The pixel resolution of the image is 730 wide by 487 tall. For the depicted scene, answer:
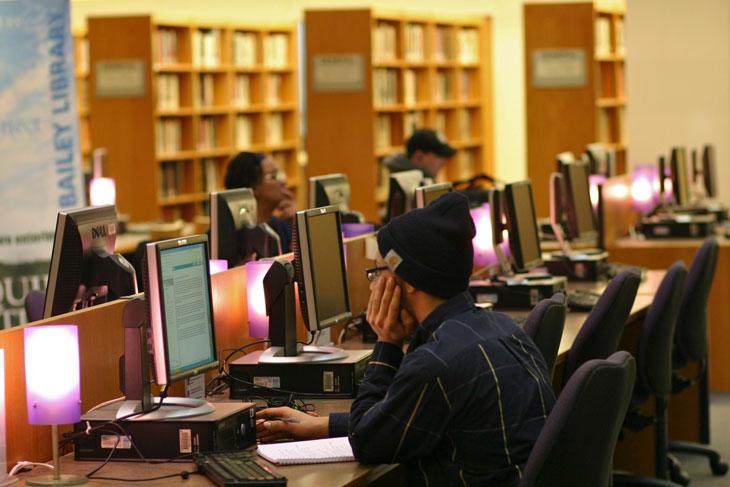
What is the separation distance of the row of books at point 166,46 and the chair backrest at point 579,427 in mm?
8547

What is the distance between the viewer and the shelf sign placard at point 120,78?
10.1 m

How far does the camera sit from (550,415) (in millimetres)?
2615

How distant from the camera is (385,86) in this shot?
11633mm

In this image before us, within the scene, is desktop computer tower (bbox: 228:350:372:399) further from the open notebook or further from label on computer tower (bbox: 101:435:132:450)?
label on computer tower (bbox: 101:435:132:450)

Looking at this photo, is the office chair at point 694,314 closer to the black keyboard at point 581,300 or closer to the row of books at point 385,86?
the black keyboard at point 581,300

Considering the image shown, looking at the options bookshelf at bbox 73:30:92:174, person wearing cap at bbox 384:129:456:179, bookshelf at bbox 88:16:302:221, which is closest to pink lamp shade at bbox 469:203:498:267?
person wearing cap at bbox 384:129:456:179

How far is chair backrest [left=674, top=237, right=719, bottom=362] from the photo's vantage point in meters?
5.41

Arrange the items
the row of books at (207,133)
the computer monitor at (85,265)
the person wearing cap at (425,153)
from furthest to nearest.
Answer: the row of books at (207,133)
the person wearing cap at (425,153)
the computer monitor at (85,265)

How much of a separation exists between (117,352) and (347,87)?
737 cm

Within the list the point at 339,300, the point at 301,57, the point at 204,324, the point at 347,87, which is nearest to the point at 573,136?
the point at 347,87

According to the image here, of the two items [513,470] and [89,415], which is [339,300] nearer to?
[89,415]

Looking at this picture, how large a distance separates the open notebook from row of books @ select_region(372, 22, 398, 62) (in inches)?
336

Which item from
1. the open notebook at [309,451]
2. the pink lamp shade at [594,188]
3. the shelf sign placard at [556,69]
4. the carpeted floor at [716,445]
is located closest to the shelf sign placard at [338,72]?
the shelf sign placard at [556,69]

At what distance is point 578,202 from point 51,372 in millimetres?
4289
